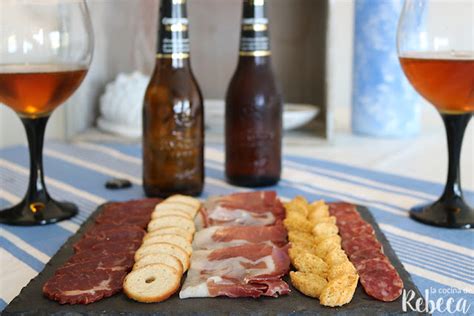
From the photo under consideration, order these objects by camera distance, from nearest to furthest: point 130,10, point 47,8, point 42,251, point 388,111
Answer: point 42,251
point 47,8
point 388,111
point 130,10

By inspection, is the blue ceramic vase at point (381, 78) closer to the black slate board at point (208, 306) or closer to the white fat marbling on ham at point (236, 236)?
the white fat marbling on ham at point (236, 236)

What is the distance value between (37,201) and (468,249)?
580 millimetres

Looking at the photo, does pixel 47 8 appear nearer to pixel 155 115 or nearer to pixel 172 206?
pixel 155 115

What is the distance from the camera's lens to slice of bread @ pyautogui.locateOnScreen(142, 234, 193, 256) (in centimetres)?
70

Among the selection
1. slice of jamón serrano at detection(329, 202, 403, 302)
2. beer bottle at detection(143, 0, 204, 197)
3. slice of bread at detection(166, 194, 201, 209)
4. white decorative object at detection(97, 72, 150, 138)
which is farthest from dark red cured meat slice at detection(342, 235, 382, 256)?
white decorative object at detection(97, 72, 150, 138)

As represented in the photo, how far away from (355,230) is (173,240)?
0.21 metres

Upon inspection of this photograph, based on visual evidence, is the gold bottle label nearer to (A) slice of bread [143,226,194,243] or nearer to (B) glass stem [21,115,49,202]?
(B) glass stem [21,115,49,202]

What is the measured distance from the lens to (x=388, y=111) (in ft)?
4.93

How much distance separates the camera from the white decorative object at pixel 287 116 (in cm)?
146

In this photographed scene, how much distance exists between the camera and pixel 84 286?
603 millimetres

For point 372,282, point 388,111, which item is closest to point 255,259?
point 372,282

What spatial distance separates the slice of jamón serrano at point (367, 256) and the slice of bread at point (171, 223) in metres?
0.18

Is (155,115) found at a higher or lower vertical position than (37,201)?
higher

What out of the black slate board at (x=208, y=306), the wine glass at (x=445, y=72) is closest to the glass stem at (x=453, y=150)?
the wine glass at (x=445, y=72)
